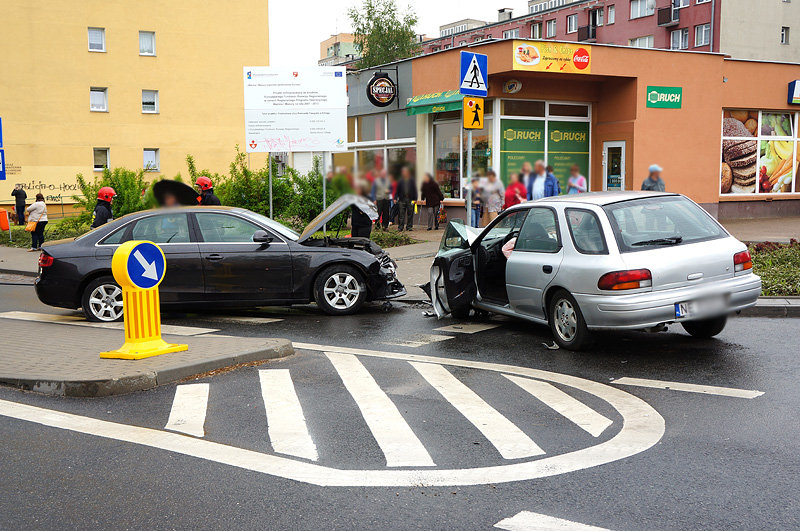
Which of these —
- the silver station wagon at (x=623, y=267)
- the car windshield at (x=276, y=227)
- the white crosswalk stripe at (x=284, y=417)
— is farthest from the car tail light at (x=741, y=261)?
the car windshield at (x=276, y=227)

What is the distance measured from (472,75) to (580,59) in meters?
7.64

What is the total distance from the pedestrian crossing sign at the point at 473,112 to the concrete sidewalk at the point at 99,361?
297 centimetres

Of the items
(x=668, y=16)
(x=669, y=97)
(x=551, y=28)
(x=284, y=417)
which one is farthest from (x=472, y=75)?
(x=551, y=28)

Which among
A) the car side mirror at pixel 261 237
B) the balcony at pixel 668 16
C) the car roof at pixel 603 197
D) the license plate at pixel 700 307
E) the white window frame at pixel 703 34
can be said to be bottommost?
the license plate at pixel 700 307

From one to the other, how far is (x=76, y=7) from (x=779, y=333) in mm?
38376

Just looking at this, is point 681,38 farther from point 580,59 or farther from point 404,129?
point 404,129

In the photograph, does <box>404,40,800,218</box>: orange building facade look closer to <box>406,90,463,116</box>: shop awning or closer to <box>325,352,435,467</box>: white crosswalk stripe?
<box>406,90,463,116</box>: shop awning

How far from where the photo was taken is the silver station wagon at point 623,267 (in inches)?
287

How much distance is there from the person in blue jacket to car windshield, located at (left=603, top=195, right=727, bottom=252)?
2541 millimetres

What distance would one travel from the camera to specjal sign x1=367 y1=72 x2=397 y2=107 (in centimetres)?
2269


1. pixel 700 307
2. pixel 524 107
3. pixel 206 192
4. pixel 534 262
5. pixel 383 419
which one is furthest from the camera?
pixel 206 192

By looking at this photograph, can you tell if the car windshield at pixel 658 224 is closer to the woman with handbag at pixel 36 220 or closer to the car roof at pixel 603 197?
the car roof at pixel 603 197

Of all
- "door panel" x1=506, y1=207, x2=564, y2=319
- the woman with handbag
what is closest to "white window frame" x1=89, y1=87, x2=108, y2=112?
the woman with handbag

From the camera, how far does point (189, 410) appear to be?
20.0 feet
